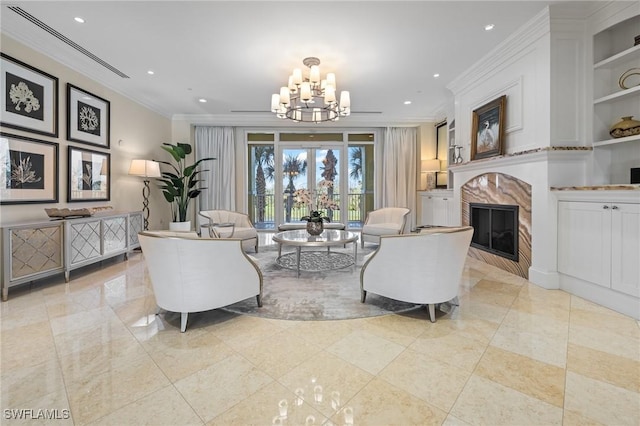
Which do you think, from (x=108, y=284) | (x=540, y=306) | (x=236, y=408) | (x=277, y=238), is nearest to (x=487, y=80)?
(x=540, y=306)


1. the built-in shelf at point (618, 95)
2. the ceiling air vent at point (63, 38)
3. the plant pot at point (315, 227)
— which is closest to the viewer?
the built-in shelf at point (618, 95)

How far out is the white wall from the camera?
3.26 m

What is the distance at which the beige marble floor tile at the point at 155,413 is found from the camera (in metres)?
1.31

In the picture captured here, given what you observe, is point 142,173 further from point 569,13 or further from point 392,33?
point 569,13

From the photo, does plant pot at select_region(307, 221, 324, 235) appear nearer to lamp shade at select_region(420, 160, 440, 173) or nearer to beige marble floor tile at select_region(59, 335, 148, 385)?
beige marble floor tile at select_region(59, 335, 148, 385)

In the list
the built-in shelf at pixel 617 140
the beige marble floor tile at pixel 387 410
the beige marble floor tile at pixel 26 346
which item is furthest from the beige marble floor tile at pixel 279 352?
the built-in shelf at pixel 617 140

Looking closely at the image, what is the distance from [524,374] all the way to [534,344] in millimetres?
445

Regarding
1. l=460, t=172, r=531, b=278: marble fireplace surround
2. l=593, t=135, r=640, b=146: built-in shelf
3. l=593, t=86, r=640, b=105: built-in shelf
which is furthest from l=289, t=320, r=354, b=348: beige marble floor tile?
l=593, t=86, r=640, b=105: built-in shelf

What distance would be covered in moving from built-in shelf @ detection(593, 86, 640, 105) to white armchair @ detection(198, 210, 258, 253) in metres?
4.73

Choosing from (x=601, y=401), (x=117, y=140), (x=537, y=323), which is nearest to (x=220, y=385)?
(x=601, y=401)

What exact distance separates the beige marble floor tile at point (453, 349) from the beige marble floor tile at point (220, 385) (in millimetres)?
1086

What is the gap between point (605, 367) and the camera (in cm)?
173

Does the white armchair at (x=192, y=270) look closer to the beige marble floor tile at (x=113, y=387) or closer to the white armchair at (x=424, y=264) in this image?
the beige marble floor tile at (x=113, y=387)

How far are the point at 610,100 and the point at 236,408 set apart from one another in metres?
4.42
